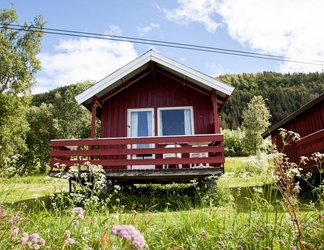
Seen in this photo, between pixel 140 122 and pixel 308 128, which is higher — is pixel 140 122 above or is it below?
above

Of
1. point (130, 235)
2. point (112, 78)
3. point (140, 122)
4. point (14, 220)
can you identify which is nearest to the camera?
point (130, 235)

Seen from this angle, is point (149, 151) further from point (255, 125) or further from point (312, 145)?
point (255, 125)

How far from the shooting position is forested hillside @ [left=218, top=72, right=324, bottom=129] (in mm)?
70750

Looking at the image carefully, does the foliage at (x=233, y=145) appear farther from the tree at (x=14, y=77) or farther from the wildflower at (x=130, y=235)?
the wildflower at (x=130, y=235)

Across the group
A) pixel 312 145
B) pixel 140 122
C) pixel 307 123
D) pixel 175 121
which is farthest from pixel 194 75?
pixel 307 123

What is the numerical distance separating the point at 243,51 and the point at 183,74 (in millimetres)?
5543

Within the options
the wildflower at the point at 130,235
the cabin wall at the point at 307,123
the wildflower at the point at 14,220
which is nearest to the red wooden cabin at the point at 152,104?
the cabin wall at the point at 307,123

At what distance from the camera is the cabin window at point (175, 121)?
10.9 metres

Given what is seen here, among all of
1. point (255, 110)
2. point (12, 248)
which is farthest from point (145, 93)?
point (255, 110)

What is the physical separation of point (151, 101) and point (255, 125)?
64.6ft

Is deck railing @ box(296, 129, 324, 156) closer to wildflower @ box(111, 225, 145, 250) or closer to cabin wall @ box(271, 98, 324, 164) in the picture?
cabin wall @ box(271, 98, 324, 164)

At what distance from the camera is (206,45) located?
14.3m

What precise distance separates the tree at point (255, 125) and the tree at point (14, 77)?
18.8 metres

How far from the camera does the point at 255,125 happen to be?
28.5 meters
